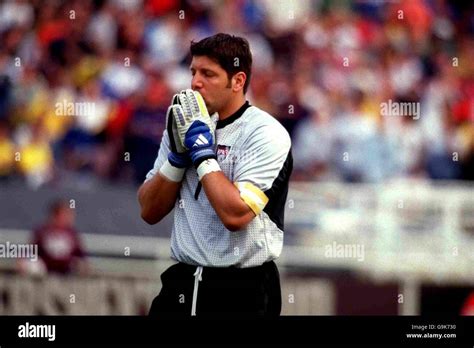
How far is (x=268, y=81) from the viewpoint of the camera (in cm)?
852

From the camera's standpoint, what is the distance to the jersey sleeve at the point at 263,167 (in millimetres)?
3934

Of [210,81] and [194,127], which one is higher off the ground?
[210,81]

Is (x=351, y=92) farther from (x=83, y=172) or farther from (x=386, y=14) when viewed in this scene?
(x=83, y=172)

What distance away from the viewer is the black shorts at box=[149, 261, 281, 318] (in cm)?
404

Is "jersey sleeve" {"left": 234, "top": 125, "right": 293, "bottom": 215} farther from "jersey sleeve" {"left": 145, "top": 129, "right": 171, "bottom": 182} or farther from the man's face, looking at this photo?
"jersey sleeve" {"left": 145, "top": 129, "right": 171, "bottom": 182}

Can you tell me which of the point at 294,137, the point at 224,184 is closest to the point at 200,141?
the point at 224,184
